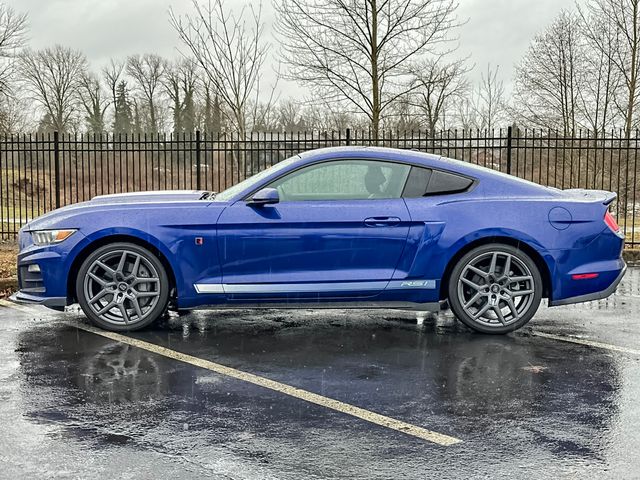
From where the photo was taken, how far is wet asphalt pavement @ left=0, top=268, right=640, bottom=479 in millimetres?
3230

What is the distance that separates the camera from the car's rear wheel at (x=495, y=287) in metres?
5.77

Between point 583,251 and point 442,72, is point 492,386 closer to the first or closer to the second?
point 583,251

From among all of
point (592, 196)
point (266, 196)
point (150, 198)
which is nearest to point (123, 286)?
point (150, 198)

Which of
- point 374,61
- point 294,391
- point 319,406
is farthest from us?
point 374,61

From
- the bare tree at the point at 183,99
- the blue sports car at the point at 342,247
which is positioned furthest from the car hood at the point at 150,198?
the bare tree at the point at 183,99

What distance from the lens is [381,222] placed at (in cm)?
567

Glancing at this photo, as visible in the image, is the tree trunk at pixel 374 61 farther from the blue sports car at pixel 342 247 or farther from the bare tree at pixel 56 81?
the bare tree at pixel 56 81

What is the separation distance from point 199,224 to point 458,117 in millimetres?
28555

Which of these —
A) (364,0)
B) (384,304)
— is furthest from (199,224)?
(364,0)

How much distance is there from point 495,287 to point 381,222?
111 cm

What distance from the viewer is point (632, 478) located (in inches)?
121

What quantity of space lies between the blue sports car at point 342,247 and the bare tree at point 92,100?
54.2 m

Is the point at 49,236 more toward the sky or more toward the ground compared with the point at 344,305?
more toward the sky

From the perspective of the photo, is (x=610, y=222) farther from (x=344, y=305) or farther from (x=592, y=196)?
(x=344, y=305)
